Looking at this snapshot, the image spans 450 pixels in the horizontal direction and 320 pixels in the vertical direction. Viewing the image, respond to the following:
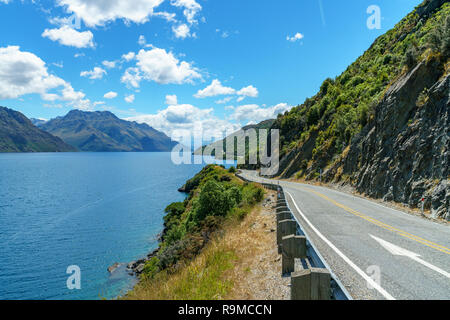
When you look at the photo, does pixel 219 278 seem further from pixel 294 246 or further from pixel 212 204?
pixel 212 204

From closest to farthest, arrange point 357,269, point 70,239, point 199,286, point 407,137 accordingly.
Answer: point 199,286 < point 357,269 < point 407,137 < point 70,239

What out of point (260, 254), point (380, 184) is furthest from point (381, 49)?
point (260, 254)

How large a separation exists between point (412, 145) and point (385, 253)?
13490mm

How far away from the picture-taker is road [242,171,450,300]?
520 centimetres

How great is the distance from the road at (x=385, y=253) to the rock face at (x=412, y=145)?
3007mm

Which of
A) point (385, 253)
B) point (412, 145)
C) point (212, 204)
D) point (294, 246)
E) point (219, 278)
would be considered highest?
point (412, 145)

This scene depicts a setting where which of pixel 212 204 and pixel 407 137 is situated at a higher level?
pixel 407 137

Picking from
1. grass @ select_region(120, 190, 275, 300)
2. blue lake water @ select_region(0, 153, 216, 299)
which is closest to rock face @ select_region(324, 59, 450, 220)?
grass @ select_region(120, 190, 275, 300)

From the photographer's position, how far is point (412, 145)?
17.3 meters

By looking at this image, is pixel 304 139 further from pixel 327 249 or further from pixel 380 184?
pixel 327 249

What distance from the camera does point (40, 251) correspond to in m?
31.0

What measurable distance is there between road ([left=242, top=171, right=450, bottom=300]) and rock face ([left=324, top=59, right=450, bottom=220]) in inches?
118

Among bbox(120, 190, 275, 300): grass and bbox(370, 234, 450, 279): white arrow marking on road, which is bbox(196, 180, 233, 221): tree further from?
bbox(370, 234, 450, 279): white arrow marking on road

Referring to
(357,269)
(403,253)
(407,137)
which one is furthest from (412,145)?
(357,269)
